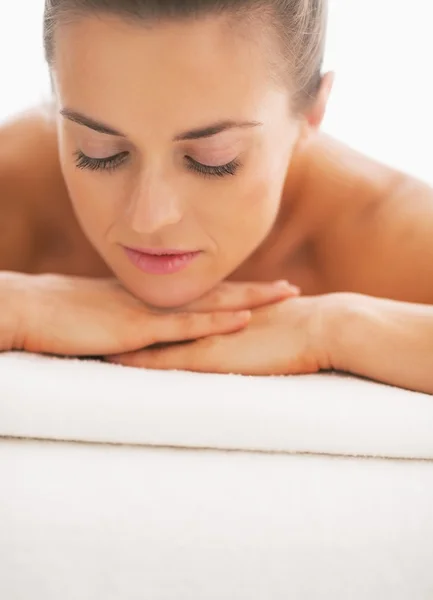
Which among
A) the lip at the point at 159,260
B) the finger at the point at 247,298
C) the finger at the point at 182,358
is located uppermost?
the lip at the point at 159,260

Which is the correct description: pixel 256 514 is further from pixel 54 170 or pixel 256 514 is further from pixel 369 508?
pixel 54 170

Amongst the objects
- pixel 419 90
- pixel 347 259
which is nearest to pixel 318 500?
pixel 347 259

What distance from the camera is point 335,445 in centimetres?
64

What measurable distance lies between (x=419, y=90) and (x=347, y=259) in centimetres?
52

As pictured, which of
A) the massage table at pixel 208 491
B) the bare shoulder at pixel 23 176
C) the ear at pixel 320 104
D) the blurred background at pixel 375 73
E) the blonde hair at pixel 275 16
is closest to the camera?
the massage table at pixel 208 491

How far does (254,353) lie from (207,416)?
17 centimetres

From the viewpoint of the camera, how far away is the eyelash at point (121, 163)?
2.54 feet

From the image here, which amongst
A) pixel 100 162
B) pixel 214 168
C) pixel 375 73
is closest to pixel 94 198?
pixel 100 162

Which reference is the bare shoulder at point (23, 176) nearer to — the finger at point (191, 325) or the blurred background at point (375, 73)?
the blurred background at point (375, 73)

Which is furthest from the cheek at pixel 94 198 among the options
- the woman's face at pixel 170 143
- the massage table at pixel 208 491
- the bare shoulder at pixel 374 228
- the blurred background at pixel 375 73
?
the blurred background at pixel 375 73

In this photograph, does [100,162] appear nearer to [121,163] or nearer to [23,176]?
[121,163]

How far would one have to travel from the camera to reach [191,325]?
0.82m

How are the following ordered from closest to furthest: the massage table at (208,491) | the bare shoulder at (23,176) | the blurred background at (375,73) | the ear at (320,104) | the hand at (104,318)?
the massage table at (208,491) → the hand at (104,318) → the ear at (320,104) → the bare shoulder at (23,176) → the blurred background at (375,73)

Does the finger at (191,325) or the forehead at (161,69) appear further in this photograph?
the finger at (191,325)
